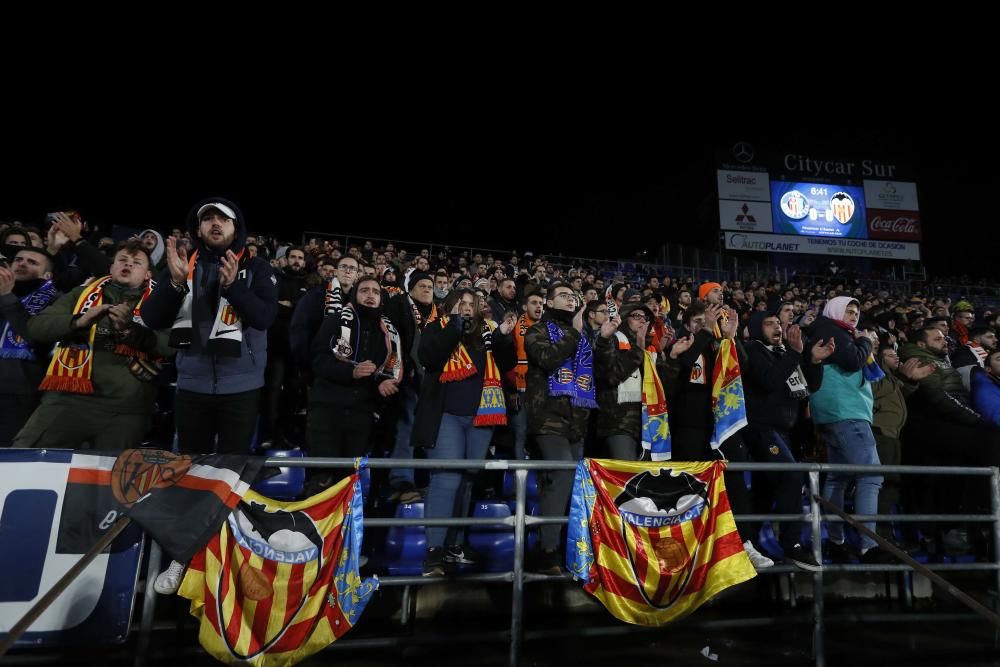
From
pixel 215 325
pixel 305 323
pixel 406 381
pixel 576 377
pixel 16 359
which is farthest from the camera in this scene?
pixel 406 381

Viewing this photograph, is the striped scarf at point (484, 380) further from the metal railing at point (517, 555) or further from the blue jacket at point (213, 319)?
the blue jacket at point (213, 319)

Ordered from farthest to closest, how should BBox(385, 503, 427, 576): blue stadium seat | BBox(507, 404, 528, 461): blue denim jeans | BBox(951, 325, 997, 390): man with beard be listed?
BBox(951, 325, 997, 390): man with beard < BBox(507, 404, 528, 461): blue denim jeans < BBox(385, 503, 427, 576): blue stadium seat

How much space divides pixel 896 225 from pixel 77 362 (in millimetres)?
29121

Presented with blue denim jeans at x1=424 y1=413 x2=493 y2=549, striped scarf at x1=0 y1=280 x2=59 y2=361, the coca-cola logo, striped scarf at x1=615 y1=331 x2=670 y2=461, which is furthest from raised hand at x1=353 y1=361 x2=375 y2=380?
the coca-cola logo

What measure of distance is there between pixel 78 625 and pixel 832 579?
5.43 metres

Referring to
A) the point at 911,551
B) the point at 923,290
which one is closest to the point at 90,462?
the point at 911,551

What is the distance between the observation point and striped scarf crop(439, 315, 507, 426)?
424 cm

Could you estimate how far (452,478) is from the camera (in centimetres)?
386

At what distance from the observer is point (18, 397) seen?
393 centimetres

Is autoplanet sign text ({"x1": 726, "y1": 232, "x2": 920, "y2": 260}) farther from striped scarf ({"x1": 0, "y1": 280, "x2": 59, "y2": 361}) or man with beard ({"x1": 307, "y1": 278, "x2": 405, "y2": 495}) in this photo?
striped scarf ({"x1": 0, "y1": 280, "x2": 59, "y2": 361})

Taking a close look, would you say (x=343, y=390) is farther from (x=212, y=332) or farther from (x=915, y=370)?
(x=915, y=370)

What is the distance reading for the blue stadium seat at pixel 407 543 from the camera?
4258 mm

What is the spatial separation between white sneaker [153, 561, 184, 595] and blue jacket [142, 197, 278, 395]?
42.1 inches

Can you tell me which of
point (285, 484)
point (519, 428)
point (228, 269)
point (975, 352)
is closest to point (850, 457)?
point (975, 352)
